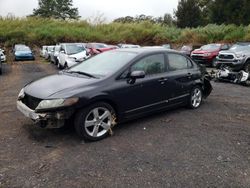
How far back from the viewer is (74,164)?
15.3 feet

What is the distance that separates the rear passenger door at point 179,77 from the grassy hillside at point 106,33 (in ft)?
91.2

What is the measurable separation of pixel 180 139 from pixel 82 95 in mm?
1890

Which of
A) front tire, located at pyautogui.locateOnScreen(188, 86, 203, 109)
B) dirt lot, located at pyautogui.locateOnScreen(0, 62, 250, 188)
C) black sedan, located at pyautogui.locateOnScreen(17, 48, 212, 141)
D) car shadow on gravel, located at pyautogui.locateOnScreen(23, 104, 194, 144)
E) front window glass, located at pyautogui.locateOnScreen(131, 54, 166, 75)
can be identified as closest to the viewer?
dirt lot, located at pyautogui.locateOnScreen(0, 62, 250, 188)

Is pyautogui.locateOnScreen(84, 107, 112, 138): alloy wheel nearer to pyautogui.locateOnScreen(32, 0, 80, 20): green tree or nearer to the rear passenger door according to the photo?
the rear passenger door

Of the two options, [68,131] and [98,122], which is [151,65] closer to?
[98,122]

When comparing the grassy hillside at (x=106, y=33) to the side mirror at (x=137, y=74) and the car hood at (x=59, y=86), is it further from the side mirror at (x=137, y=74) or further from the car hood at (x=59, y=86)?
the car hood at (x=59, y=86)

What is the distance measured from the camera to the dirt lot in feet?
13.9

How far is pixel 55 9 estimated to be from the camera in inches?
2785

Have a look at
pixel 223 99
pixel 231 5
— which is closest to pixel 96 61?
pixel 223 99

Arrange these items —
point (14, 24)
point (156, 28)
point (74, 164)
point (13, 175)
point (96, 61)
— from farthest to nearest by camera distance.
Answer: point (156, 28), point (14, 24), point (96, 61), point (74, 164), point (13, 175)

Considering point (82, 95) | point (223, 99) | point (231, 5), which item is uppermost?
point (231, 5)

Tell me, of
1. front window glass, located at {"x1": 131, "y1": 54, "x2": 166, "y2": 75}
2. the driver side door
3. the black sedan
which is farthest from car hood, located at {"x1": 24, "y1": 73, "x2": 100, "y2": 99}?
front window glass, located at {"x1": 131, "y1": 54, "x2": 166, "y2": 75}

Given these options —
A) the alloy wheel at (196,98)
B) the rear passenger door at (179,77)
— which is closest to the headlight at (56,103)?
the rear passenger door at (179,77)

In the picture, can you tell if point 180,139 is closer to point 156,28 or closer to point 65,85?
point 65,85
